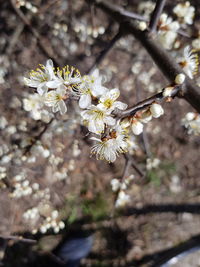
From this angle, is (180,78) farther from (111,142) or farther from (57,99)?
(57,99)

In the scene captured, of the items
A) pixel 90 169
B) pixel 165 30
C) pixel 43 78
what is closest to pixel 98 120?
pixel 43 78

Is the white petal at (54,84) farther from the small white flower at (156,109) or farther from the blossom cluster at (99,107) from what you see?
the small white flower at (156,109)

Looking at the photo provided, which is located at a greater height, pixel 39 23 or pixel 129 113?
pixel 39 23

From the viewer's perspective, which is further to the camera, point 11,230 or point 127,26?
point 11,230

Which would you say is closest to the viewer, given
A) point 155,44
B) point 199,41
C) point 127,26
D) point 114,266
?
point 155,44

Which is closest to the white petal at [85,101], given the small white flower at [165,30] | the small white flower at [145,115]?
the small white flower at [145,115]

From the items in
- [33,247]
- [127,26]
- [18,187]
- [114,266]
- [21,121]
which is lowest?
→ [114,266]

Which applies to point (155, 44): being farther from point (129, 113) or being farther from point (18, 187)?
point (18, 187)

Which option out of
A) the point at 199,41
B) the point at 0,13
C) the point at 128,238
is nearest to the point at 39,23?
the point at 0,13
